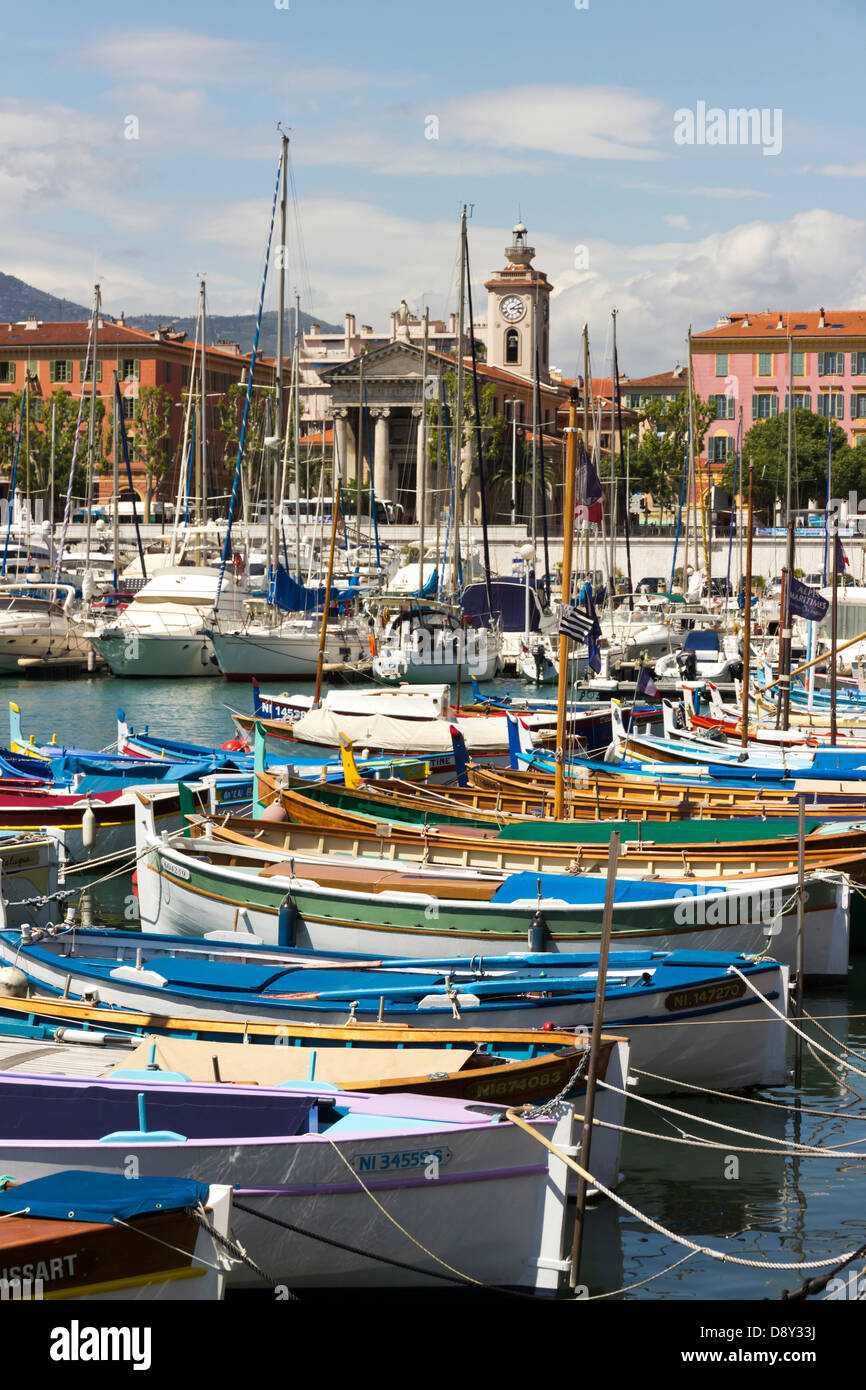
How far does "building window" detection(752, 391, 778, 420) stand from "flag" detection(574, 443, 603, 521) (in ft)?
318

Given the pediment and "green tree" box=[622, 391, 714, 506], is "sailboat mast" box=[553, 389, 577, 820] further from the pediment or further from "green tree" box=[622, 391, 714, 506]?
the pediment

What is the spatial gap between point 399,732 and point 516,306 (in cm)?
10877

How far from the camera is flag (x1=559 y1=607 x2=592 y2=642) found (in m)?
19.8

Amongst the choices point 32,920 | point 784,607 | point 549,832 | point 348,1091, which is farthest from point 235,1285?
point 784,607

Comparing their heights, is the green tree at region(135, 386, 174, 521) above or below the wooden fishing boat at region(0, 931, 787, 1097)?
above

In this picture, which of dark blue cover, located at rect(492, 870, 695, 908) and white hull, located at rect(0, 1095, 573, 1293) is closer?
white hull, located at rect(0, 1095, 573, 1293)

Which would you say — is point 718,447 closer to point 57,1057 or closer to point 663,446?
point 663,446

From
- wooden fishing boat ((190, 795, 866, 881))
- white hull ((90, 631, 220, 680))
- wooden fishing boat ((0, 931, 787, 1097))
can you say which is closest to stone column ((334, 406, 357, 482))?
white hull ((90, 631, 220, 680))

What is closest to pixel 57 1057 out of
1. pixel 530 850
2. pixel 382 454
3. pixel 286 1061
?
pixel 286 1061

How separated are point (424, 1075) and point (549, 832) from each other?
9.49 metres

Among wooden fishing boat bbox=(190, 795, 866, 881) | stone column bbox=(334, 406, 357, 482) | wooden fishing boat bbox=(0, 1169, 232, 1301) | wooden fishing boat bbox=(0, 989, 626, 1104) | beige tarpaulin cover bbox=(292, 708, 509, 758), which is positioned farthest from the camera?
stone column bbox=(334, 406, 357, 482)

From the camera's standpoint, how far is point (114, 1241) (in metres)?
7.95

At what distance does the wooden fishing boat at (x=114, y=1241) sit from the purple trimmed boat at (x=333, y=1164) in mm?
1028
